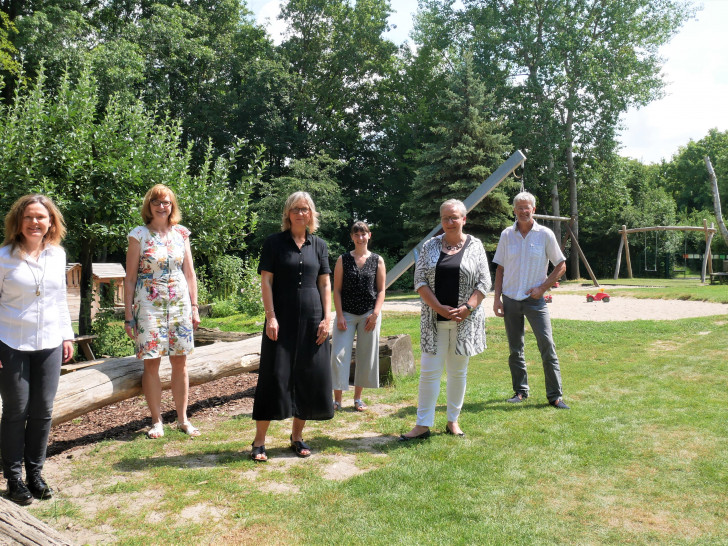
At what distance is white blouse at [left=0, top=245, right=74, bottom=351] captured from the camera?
344cm

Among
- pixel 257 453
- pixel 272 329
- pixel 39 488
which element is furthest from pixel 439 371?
pixel 39 488

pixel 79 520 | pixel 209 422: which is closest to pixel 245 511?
pixel 79 520

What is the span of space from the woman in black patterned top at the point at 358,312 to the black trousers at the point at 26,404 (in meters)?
2.49

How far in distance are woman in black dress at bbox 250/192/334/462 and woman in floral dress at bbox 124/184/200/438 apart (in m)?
0.87

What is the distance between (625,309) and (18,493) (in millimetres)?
13203

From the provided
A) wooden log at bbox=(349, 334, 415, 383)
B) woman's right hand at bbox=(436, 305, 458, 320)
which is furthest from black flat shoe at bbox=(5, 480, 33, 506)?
wooden log at bbox=(349, 334, 415, 383)

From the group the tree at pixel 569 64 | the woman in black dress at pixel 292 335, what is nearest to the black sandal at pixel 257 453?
the woman in black dress at pixel 292 335

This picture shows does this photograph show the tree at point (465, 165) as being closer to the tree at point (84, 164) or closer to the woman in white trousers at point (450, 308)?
the tree at point (84, 164)

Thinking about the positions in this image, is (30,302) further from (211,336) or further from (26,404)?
(211,336)

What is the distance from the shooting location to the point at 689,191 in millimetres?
57875

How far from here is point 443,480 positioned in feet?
12.0

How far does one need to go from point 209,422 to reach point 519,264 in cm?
319

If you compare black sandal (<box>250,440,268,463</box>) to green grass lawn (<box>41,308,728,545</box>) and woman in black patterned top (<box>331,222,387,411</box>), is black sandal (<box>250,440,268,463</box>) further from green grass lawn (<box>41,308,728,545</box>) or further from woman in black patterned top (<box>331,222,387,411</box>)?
woman in black patterned top (<box>331,222,387,411</box>)

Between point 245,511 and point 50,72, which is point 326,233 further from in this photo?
point 245,511
